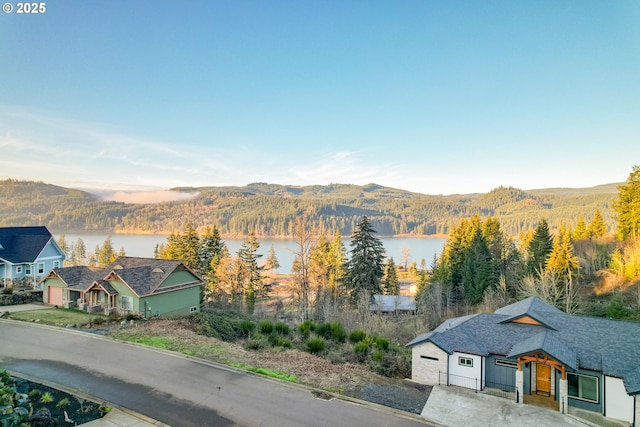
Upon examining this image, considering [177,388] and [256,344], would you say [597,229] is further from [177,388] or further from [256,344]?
[177,388]

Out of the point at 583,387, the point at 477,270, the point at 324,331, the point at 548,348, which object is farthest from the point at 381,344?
the point at 477,270

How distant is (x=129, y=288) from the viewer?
2286 cm

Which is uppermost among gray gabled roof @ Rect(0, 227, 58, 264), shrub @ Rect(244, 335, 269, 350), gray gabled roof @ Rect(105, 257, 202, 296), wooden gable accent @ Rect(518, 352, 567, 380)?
gray gabled roof @ Rect(0, 227, 58, 264)

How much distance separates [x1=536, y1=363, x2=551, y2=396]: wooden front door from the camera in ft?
48.1

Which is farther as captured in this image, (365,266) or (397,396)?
(365,266)

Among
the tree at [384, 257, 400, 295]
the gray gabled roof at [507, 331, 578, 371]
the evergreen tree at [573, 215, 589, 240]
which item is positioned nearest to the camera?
the gray gabled roof at [507, 331, 578, 371]

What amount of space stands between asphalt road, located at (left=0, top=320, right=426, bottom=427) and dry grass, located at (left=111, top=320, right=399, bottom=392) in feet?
3.15

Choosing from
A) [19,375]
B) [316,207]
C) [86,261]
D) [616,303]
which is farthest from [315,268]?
[316,207]

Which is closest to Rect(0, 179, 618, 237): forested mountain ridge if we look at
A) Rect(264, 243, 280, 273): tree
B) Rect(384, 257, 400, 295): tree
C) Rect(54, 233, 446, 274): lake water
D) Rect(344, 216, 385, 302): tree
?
Rect(54, 233, 446, 274): lake water

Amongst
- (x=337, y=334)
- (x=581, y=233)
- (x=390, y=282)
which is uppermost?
(x=581, y=233)

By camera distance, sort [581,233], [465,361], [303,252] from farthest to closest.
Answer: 1. [581,233]
2. [303,252]
3. [465,361]

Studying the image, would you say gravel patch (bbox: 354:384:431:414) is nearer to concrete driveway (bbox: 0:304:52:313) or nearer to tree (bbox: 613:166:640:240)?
concrete driveway (bbox: 0:304:52:313)

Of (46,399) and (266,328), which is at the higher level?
(46,399)

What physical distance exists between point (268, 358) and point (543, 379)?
1168 centimetres
